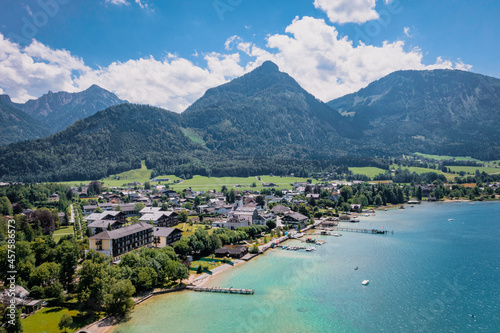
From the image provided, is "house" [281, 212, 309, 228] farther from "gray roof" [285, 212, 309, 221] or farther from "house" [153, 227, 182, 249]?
"house" [153, 227, 182, 249]

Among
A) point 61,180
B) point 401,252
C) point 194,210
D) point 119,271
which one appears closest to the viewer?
point 119,271

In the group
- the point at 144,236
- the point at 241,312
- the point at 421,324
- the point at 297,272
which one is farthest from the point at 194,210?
the point at 421,324

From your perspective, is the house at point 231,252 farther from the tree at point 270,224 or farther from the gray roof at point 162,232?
the tree at point 270,224

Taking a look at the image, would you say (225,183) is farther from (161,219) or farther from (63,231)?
(63,231)

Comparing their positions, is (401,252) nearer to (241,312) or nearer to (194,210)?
(241,312)

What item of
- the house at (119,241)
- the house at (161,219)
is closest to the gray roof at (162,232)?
the house at (119,241)

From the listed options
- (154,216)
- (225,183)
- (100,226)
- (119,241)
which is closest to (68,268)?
(119,241)

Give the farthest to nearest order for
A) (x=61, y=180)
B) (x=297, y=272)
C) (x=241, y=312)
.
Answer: (x=61, y=180) → (x=297, y=272) → (x=241, y=312)
